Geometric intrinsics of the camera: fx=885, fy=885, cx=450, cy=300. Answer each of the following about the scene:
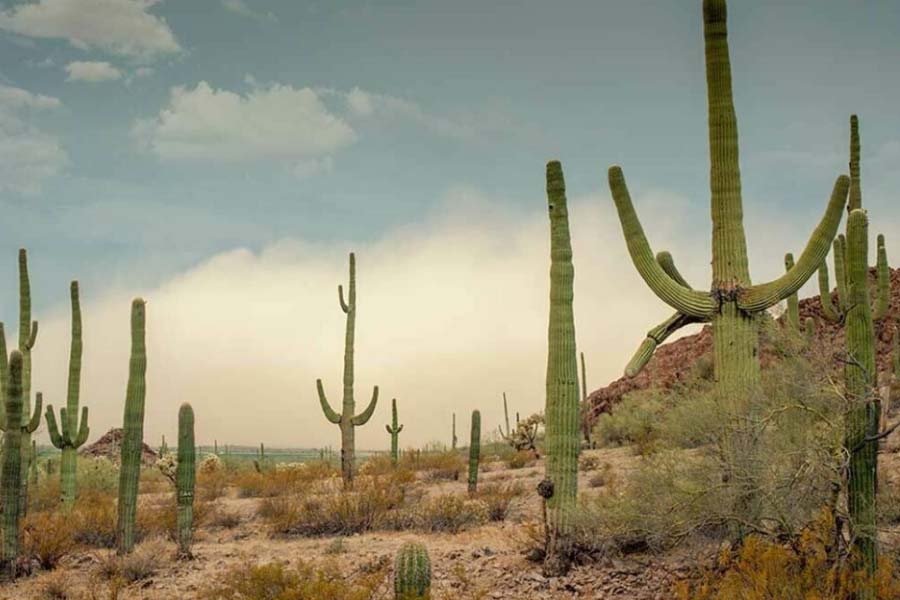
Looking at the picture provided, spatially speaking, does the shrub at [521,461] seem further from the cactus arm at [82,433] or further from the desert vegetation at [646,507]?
the cactus arm at [82,433]

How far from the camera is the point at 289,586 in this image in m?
9.14

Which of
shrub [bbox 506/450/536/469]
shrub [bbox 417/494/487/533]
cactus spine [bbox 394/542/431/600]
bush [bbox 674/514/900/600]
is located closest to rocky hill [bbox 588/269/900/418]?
shrub [bbox 506/450/536/469]

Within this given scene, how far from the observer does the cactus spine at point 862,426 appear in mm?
8469

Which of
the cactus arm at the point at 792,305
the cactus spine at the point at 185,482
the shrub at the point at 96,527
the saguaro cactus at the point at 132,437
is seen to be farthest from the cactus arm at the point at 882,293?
the shrub at the point at 96,527

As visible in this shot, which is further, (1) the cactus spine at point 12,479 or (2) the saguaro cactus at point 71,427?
(2) the saguaro cactus at point 71,427

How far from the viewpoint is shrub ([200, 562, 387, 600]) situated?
849 cm

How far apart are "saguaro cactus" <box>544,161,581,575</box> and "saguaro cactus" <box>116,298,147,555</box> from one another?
6499mm

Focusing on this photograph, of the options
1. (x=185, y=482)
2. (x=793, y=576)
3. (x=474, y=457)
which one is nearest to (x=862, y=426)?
(x=793, y=576)

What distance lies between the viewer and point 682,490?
388 inches

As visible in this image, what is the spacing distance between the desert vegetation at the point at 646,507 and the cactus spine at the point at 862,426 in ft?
0.06

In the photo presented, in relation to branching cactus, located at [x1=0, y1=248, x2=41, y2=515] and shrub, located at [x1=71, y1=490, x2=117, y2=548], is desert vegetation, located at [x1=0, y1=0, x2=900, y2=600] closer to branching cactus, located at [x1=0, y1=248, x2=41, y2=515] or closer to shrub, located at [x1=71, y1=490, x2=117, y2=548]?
shrub, located at [x1=71, y1=490, x2=117, y2=548]

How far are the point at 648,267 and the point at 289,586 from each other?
18.9 feet

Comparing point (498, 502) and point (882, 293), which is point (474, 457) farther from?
point (882, 293)

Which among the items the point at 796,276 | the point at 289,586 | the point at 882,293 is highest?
the point at 882,293
